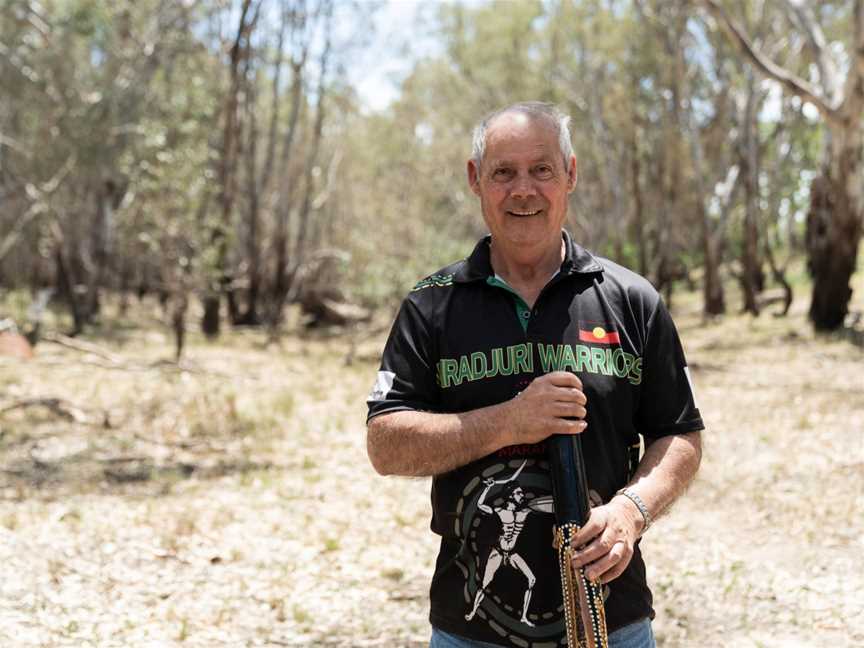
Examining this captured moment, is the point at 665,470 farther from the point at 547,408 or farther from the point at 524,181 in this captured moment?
the point at 524,181

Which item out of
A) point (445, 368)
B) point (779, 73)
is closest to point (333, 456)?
point (445, 368)

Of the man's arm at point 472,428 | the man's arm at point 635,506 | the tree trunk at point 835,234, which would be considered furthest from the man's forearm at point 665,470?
the tree trunk at point 835,234

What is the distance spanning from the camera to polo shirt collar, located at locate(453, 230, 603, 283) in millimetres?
2129

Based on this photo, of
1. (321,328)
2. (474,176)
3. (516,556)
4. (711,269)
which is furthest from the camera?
(321,328)

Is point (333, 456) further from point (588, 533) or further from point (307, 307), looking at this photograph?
point (307, 307)

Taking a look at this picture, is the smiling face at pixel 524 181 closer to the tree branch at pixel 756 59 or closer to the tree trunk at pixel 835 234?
the tree branch at pixel 756 59

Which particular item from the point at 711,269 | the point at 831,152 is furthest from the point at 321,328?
the point at 831,152

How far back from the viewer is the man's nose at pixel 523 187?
2.09 m

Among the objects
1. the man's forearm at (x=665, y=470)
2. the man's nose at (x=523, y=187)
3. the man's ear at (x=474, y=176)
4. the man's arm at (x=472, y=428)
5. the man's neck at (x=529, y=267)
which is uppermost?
the man's ear at (x=474, y=176)

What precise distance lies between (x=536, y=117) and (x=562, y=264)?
336mm

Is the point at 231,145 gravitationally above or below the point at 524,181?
above

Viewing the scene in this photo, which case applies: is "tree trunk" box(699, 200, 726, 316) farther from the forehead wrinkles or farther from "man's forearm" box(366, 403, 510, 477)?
"man's forearm" box(366, 403, 510, 477)

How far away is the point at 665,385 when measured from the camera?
2.10 m

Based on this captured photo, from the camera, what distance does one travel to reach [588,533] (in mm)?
1885
